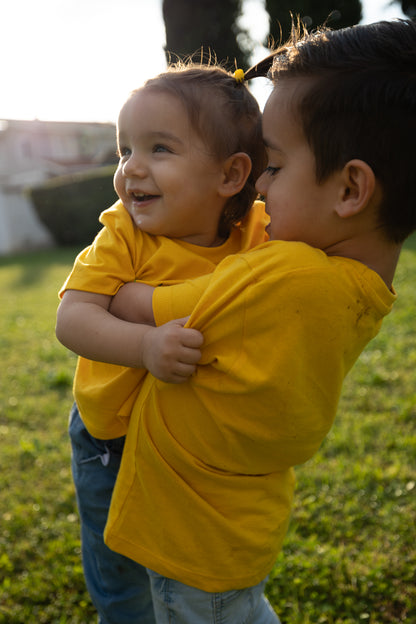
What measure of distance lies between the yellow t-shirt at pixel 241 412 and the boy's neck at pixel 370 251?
46 millimetres

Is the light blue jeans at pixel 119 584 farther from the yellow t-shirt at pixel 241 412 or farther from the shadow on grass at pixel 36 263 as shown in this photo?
the shadow on grass at pixel 36 263

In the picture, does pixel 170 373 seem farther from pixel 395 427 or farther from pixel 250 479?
pixel 395 427

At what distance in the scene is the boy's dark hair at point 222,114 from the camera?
152cm

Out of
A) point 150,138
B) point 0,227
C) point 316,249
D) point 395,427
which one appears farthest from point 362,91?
point 0,227

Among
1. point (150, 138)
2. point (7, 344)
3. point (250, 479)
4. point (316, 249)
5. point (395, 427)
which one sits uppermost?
point (150, 138)

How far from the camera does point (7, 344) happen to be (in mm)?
6945

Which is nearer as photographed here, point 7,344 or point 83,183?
point 7,344

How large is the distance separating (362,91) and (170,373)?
77 cm

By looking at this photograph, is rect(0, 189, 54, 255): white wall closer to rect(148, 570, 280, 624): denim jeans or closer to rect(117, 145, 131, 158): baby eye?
rect(117, 145, 131, 158): baby eye

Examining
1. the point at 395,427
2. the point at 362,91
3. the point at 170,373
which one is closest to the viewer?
the point at 362,91

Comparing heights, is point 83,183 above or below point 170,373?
below

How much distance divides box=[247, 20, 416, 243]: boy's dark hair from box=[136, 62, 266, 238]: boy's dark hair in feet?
1.18

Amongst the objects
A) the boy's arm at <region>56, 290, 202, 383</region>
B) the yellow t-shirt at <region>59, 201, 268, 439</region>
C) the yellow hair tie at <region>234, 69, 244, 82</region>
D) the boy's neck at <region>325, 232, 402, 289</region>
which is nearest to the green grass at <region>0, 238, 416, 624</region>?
the yellow t-shirt at <region>59, 201, 268, 439</region>

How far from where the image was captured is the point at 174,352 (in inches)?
48.7
